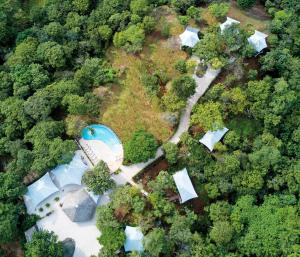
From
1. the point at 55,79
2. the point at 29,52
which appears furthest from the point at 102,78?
the point at 29,52

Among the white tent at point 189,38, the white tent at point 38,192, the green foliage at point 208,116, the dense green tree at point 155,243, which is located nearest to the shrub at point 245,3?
the white tent at point 189,38

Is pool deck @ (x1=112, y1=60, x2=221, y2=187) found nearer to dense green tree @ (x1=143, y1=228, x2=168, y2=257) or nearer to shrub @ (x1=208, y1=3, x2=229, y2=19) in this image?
shrub @ (x1=208, y1=3, x2=229, y2=19)

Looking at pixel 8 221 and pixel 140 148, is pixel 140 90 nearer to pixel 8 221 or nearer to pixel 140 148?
pixel 140 148

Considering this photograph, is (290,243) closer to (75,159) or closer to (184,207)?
(184,207)

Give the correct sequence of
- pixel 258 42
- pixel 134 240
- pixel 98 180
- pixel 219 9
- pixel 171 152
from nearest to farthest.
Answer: pixel 134 240 < pixel 98 180 < pixel 171 152 < pixel 258 42 < pixel 219 9

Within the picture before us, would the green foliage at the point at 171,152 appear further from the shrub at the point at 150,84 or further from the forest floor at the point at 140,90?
the shrub at the point at 150,84

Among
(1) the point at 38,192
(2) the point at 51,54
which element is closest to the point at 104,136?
(1) the point at 38,192
